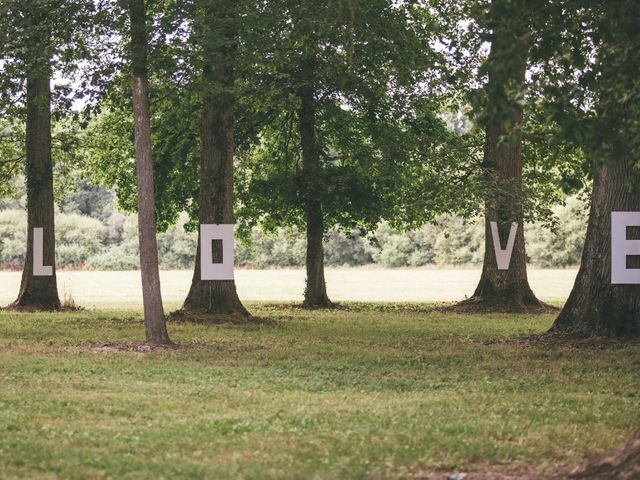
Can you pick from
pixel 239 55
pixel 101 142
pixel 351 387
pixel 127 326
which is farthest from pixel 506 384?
pixel 101 142

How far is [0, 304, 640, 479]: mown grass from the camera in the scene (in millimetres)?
8516

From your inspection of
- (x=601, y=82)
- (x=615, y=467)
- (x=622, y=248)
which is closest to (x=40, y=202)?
(x=622, y=248)

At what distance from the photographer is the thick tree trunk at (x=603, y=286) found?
18359mm

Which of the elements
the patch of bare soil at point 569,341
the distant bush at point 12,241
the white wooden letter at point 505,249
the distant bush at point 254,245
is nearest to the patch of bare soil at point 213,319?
the patch of bare soil at point 569,341

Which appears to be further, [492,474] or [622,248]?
[622,248]

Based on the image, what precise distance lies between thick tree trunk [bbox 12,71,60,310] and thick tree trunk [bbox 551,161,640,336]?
50.3 ft

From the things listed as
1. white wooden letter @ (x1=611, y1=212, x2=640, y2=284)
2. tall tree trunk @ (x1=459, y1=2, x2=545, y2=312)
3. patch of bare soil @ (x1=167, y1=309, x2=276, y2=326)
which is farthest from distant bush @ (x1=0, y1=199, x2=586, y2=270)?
white wooden letter @ (x1=611, y1=212, x2=640, y2=284)

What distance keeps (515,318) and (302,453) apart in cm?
1881

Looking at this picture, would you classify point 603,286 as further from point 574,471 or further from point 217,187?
point 574,471

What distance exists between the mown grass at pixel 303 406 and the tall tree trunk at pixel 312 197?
1183 cm

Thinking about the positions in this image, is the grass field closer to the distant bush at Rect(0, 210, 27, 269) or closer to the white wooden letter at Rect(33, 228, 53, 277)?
the white wooden letter at Rect(33, 228, 53, 277)

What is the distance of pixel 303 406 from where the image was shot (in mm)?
11219

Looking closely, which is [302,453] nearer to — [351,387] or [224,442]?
[224,442]

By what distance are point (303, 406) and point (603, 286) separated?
9226 mm
